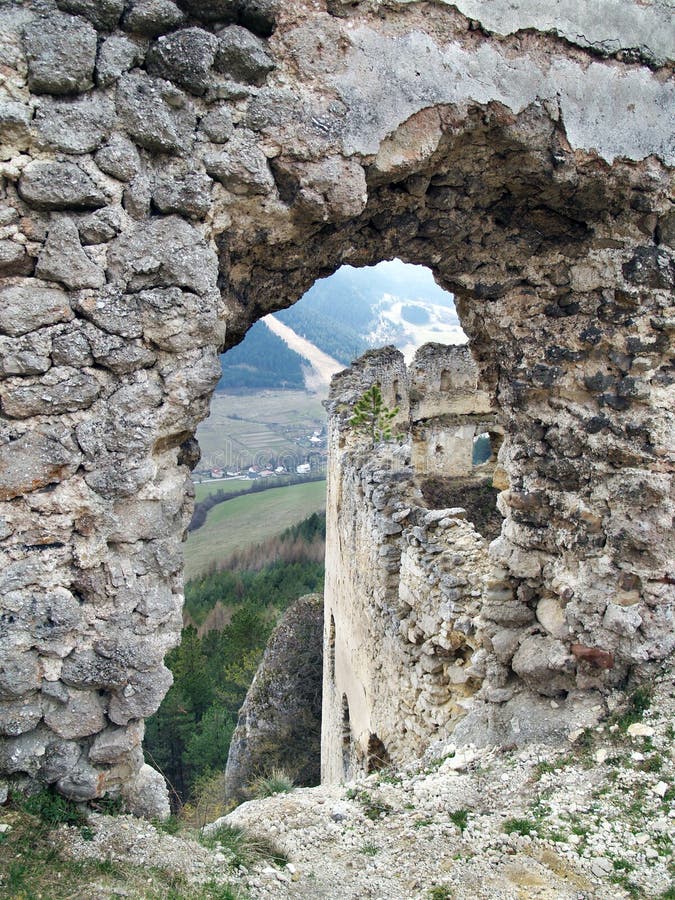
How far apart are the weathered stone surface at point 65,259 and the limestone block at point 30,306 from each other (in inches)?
2.2

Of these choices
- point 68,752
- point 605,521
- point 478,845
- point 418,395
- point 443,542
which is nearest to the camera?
point 68,752

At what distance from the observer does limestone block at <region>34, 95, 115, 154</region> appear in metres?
2.71

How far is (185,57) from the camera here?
9.55ft

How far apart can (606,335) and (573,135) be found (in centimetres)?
119

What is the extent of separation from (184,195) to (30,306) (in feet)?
2.67

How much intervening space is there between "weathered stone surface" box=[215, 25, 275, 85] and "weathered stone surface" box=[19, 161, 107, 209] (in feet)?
2.72

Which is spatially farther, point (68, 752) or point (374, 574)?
→ point (374, 574)

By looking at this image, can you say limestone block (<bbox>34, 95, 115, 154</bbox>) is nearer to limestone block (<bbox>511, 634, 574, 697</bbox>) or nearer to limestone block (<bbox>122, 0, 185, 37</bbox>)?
limestone block (<bbox>122, 0, 185, 37</bbox>)

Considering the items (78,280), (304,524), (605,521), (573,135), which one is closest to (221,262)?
(78,280)

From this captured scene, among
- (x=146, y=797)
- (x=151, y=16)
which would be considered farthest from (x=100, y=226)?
(x=146, y=797)

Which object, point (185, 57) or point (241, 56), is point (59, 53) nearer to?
point (185, 57)

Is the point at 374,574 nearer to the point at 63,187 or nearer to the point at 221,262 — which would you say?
the point at 221,262

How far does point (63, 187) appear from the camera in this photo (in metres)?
2.73

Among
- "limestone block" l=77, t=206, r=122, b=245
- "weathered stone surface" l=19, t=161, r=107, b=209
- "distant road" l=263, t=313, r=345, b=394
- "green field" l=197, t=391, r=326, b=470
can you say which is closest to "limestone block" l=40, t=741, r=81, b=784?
"limestone block" l=77, t=206, r=122, b=245
